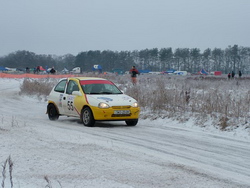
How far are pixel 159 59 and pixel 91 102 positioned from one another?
153m

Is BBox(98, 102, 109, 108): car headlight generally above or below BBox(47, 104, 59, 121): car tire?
above

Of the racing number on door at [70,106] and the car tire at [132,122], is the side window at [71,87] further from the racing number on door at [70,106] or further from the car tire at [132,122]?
the car tire at [132,122]

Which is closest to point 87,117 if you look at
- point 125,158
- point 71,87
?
point 71,87

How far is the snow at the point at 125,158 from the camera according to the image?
19.3ft

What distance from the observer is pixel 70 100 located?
13492 mm

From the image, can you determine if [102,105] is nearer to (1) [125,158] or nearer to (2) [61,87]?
(2) [61,87]

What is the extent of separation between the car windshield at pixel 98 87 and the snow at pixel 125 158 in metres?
2.00

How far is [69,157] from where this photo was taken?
→ 7.14 meters

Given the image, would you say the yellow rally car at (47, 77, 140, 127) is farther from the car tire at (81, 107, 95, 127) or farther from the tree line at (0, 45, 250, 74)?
the tree line at (0, 45, 250, 74)


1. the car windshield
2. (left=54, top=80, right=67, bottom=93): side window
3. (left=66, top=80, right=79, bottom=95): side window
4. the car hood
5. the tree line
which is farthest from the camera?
the tree line

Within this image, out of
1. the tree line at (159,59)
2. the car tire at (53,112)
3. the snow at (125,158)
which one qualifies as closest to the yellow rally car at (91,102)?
the car tire at (53,112)

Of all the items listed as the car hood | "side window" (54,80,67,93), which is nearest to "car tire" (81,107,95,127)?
the car hood

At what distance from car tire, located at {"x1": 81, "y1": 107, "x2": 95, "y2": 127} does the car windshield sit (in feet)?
2.52

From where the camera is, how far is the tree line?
153 m
